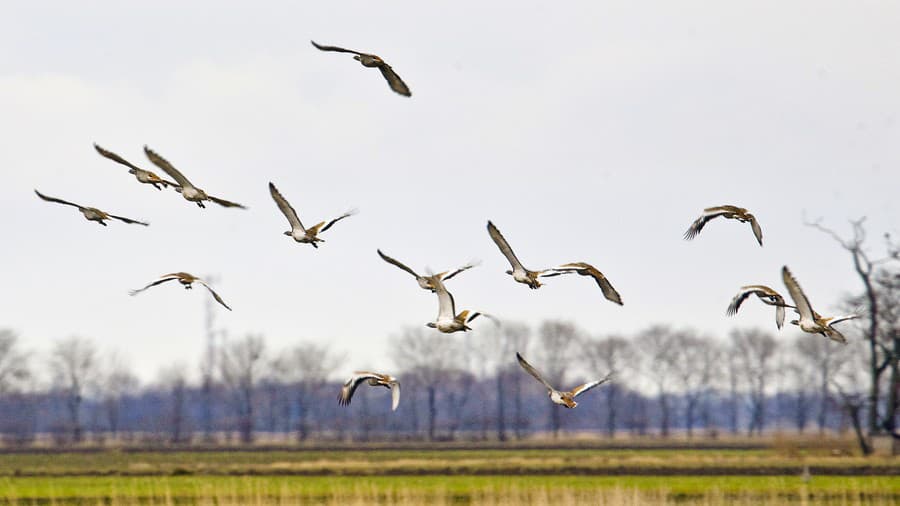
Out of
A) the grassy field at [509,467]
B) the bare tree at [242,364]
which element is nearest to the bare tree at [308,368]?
the bare tree at [242,364]

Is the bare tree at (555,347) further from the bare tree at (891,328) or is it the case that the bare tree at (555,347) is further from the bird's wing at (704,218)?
the bird's wing at (704,218)

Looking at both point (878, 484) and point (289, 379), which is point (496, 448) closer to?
point (878, 484)

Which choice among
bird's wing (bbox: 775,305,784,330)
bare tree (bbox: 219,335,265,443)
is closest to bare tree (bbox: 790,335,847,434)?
bare tree (bbox: 219,335,265,443)

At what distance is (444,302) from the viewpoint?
2231 centimetres

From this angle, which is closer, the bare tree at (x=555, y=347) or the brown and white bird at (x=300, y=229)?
the brown and white bird at (x=300, y=229)

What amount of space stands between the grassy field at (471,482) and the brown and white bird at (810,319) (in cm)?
1733

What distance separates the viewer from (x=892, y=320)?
81.2m

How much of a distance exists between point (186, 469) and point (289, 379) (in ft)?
437

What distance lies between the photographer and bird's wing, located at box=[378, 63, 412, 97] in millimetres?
21375

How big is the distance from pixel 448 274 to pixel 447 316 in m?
0.66

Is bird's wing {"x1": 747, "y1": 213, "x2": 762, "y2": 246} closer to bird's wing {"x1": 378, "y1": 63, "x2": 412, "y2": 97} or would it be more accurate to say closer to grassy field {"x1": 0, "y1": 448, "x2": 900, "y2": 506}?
bird's wing {"x1": 378, "y1": 63, "x2": 412, "y2": 97}

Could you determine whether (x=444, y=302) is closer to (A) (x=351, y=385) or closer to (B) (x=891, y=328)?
(A) (x=351, y=385)

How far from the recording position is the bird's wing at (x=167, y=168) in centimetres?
1982

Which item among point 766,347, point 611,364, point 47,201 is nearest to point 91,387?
point 611,364
